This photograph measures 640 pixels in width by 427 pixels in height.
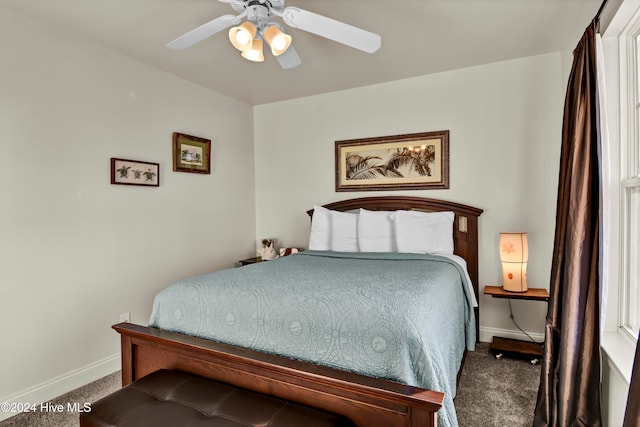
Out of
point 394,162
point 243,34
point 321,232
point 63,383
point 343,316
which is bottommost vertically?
→ point 63,383

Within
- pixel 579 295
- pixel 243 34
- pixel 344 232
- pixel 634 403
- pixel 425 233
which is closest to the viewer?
pixel 634 403

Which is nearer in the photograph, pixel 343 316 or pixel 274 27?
pixel 343 316

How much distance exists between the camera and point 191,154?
3588 millimetres

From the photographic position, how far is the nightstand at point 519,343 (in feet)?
9.08

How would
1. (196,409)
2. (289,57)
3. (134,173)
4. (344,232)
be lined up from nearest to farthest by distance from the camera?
(196,409) < (289,57) < (134,173) < (344,232)

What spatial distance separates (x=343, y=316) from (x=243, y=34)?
1.49 meters

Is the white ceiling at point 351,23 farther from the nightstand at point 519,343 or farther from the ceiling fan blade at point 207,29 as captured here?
the nightstand at point 519,343

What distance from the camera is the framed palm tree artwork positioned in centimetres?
348

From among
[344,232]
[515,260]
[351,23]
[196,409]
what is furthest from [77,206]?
[515,260]

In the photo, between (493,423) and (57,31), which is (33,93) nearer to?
(57,31)

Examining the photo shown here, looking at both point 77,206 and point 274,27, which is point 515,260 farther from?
point 77,206

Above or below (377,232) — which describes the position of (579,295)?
below

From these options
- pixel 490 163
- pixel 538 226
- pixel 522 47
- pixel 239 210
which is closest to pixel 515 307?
pixel 538 226

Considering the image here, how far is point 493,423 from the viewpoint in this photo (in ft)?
6.55
